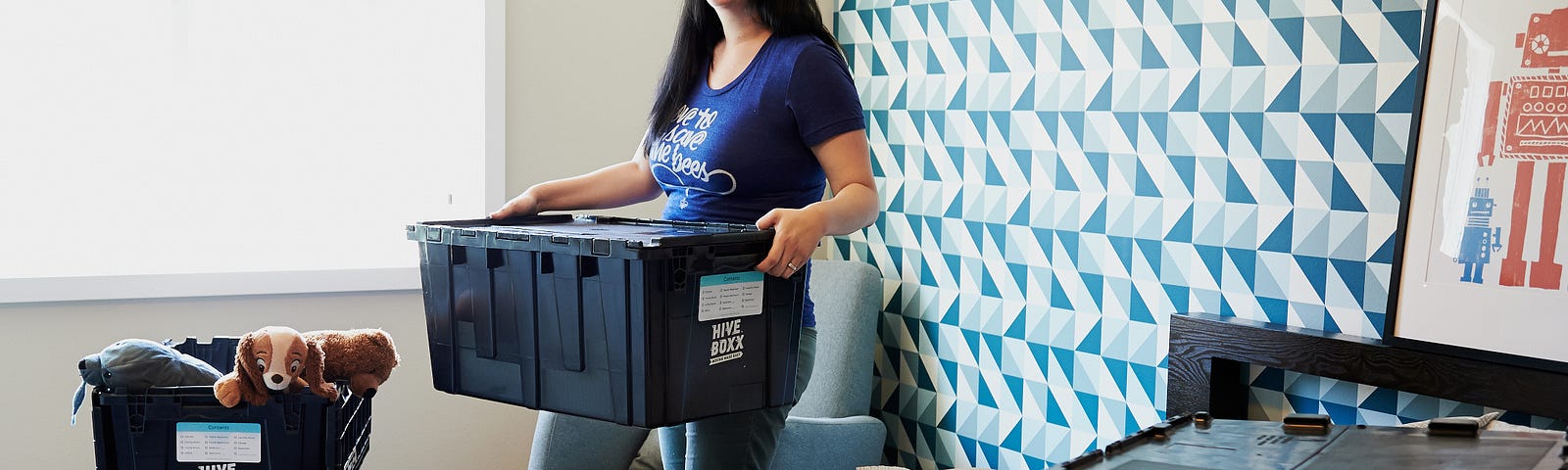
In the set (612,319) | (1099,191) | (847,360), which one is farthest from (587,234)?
(847,360)

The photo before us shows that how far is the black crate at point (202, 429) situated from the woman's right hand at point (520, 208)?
1.21 ft

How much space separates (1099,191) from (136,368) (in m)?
1.81

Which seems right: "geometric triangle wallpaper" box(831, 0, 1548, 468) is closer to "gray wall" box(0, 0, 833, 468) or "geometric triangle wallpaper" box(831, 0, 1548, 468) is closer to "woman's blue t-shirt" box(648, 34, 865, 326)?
"gray wall" box(0, 0, 833, 468)

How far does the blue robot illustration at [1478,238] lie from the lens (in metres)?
1.88

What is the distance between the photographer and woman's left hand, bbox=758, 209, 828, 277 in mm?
1529

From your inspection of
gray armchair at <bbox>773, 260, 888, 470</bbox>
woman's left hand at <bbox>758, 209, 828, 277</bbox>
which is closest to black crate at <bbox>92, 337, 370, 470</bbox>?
woman's left hand at <bbox>758, 209, 828, 277</bbox>

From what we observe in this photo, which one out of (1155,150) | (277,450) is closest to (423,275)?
(277,450)

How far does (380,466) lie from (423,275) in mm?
1589

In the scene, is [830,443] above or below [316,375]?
below

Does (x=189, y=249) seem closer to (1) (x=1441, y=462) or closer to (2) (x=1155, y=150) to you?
(2) (x=1155, y=150)

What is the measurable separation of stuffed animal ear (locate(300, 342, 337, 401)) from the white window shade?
1168mm

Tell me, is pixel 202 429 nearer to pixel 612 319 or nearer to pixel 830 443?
pixel 612 319

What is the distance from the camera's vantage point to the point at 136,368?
5.87ft

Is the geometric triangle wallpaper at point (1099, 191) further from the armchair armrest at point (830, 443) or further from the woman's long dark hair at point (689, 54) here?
the woman's long dark hair at point (689, 54)
